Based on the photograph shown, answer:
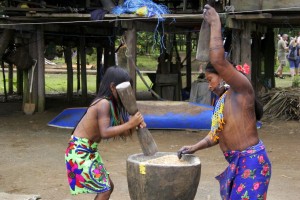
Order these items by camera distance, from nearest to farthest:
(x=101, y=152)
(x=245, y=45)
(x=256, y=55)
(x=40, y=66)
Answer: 1. (x=101, y=152)
2. (x=245, y=45)
3. (x=40, y=66)
4. (x=256, y=55)

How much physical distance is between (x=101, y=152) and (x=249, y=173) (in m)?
5.22

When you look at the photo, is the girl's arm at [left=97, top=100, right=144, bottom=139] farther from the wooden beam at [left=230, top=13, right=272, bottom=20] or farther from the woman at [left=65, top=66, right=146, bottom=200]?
the wooden beam at [left=230, top=13, right=272, bottom=20]

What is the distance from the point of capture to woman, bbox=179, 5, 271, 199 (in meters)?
3.35

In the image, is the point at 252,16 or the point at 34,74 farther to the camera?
the point at 34,74

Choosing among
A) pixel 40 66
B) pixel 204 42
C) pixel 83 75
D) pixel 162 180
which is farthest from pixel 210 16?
pixel 83 75

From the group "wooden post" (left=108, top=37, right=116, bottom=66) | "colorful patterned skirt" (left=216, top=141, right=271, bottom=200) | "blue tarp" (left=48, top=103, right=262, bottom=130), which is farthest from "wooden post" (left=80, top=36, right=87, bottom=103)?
"colorful patterned skirt" (left=216, top=141, right=271, bottom=200)

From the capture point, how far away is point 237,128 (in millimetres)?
3479

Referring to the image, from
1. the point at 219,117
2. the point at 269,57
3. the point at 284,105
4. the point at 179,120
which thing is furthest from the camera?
the point at 269,57

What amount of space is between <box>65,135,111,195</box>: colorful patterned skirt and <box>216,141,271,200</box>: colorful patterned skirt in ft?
3.32

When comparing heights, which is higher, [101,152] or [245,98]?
[245,98]

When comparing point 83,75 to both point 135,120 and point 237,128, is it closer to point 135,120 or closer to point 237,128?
point 135,120

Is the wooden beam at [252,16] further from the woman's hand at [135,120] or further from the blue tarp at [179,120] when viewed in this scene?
the woman's hand at [135,120]

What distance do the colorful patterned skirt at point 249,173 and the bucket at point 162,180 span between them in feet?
1.45

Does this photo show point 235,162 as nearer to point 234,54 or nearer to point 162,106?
point 162,106
